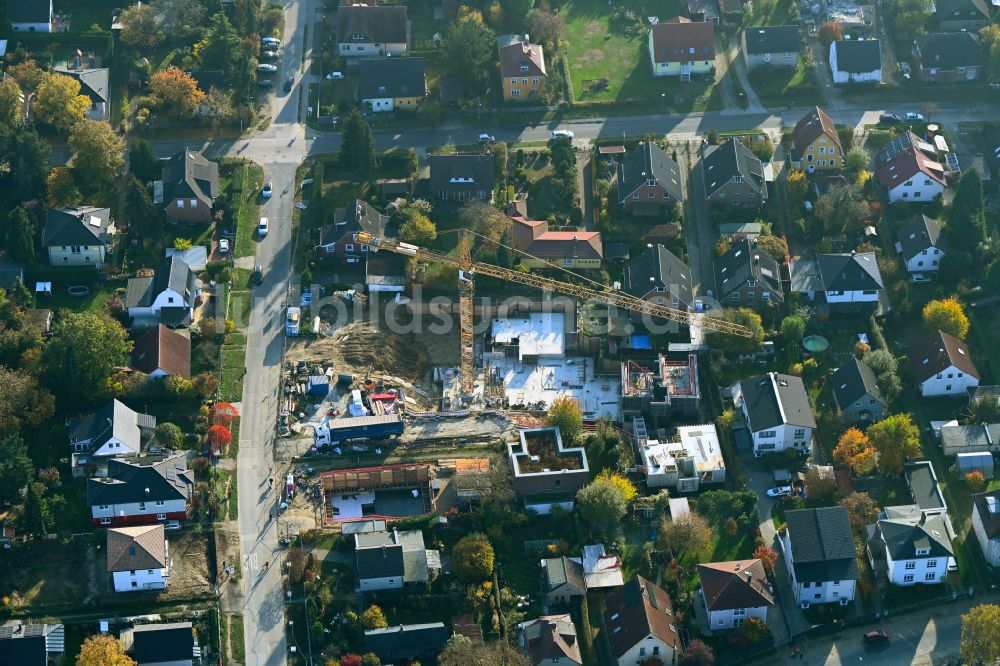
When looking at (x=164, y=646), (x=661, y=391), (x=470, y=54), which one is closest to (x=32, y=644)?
(x=164, y=646)

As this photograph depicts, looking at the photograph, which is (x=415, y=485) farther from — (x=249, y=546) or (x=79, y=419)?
(x=79, y=419)

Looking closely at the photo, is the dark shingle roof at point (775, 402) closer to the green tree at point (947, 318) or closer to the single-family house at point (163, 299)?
the green tree at point (947, 318)

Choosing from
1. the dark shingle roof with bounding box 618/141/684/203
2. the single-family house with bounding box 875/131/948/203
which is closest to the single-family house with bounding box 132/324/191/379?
the dark shingle roof with bounding box 618/141/684/203

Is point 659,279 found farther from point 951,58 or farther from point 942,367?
point 951,58

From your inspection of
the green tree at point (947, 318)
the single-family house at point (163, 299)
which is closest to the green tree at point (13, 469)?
the single-family house at point (163, 299)

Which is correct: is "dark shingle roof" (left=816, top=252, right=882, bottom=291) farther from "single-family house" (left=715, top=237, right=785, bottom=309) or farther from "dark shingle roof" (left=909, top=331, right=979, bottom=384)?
"dark shingle roof" (left=909, top=331, right=979, bottom=384)

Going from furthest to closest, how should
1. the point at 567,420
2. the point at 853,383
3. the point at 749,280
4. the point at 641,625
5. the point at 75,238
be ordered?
the point at 75,238 → the point at 749,280 → the point at 853,383 → the point at 567,420 → the point at 641,625

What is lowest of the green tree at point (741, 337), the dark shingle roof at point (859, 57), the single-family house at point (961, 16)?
the green tree at point (741, 337)
